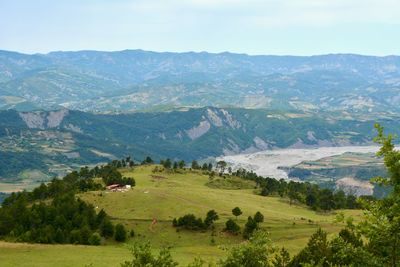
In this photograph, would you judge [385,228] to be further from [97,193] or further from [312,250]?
[97,193]

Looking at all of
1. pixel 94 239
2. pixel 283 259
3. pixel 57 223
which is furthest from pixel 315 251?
pixel 57 223

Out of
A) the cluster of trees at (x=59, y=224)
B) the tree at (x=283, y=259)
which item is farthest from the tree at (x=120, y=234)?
the tree at (x=283, y=259)

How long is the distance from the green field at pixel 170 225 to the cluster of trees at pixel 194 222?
7.69 feet

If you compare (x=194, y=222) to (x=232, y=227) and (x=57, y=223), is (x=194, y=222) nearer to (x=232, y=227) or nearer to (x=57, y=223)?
(x=232, y=227)

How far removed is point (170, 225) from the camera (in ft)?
447

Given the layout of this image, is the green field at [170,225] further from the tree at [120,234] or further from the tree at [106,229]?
the tree at [106,229]

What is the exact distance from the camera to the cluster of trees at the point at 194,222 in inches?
5221

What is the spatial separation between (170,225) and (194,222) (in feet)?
25.6

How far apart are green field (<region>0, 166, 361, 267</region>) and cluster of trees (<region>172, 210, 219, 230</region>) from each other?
2.34 metres

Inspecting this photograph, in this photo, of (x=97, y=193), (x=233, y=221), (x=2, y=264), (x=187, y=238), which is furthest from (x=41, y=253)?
(x=97, y=193)

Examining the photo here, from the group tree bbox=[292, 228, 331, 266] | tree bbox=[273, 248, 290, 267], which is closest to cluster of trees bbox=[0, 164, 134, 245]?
tree bbox=[273, 248, 290, 267]

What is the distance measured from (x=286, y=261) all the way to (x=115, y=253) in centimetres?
3649

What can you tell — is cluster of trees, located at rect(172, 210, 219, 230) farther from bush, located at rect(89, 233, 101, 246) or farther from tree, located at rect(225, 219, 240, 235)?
bush, located at rect(89, 233, 101, 246)

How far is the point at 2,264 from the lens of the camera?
79438 millimetres
